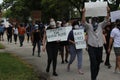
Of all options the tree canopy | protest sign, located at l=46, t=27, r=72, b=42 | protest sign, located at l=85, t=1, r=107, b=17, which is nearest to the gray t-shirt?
protest sign, located at l=85, t=1, r=107, b=17

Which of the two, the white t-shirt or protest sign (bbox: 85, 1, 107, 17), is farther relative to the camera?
the white t-shirt

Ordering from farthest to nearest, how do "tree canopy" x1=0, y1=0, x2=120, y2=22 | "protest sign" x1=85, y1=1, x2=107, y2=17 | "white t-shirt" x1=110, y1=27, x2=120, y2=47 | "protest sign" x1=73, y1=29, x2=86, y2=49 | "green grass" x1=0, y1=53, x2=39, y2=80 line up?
"tree canopy" x1=0, y1=0, x2=120, y2=22, "protest sign" x1=73, y1=29, x2=86, y2=49, "white t-shirt" x1=110, y1=27, x2=120, y2=47, "green grass" x1=0, y1=53, x2=39, y2=80, "protest sign" x1=85, y1=1, x2=107, y2=17

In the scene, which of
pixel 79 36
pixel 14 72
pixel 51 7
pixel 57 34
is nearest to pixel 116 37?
pixel 79 36

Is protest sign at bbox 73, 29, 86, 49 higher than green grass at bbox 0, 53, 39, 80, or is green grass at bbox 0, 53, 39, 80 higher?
protest sign at bbox 73, 29, 86, 49

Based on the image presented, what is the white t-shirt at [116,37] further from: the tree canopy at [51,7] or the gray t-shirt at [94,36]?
the tree canopy at [51,7]

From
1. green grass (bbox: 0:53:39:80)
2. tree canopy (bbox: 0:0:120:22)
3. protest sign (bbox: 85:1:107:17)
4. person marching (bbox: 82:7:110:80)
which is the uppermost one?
tree canopy (bbox: 0:0:120:22)

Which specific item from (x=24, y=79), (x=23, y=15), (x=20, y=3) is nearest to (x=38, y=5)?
(x=20, y=3)

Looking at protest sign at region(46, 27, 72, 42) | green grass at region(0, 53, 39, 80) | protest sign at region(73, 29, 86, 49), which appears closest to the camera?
green grass at region(0, 53, 39, 80)

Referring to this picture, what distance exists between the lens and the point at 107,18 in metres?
11.6

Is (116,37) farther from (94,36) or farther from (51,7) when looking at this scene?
(51,7)

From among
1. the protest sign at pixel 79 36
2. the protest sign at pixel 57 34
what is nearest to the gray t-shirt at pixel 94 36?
the protest sign at pixel 57 34

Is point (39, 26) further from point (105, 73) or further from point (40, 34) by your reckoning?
point (105, 73)

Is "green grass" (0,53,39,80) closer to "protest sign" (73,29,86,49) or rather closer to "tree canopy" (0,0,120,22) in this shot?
"protest sign" (73,29,86,49)

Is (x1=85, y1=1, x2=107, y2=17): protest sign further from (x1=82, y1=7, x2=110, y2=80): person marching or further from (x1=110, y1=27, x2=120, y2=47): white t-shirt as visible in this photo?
(x1=110, y1=27, x2=120, y2=47): white t-shirt
